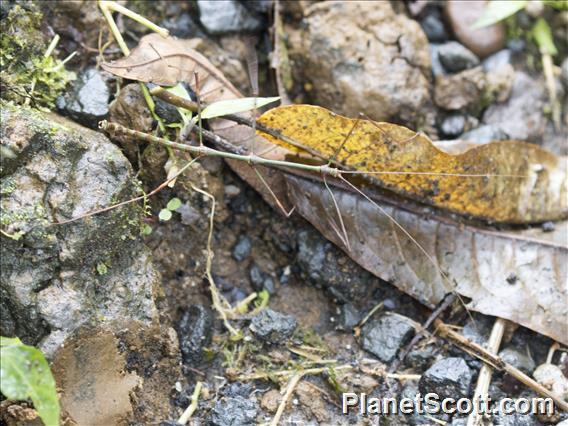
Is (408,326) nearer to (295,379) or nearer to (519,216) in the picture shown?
(295,379)

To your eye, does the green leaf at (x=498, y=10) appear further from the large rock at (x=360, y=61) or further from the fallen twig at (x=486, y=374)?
the fallen twig at (x=486, y=374)

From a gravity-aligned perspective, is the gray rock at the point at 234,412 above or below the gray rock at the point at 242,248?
below

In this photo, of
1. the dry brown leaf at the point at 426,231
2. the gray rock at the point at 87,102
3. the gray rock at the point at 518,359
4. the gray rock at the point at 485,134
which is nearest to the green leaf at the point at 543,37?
the gray rock at the point at 485,134

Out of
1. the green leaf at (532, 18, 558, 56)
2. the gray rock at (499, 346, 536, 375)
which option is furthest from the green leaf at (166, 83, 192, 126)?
the green leaf at (532, 18, 558, 56)

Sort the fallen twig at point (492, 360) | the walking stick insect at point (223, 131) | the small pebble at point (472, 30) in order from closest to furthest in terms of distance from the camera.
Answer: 1. the fallen twig at point (492, 360)
2. the walking stick insect at point (223, 131)
3. the small pebble at point (472, 30)

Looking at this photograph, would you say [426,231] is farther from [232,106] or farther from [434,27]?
[434,27]

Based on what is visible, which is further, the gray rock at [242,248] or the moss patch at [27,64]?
the gray rock at [242,248]
